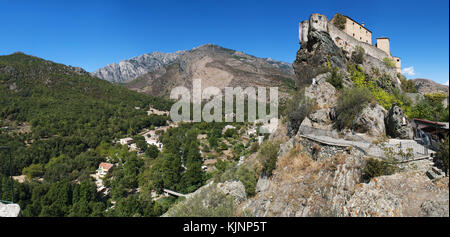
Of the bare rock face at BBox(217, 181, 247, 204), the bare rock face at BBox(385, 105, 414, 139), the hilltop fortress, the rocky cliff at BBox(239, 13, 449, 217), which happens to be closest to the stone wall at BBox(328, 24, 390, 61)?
the hilltop fortress

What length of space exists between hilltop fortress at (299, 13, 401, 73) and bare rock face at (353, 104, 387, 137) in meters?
8.89

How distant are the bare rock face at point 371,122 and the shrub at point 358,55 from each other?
25.6 ft

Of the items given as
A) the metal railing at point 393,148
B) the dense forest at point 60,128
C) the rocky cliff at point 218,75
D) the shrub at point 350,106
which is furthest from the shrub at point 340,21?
the rocky cliff at point 218,75

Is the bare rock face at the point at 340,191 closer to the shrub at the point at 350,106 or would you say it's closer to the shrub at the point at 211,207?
the shrub at the point at 211,207

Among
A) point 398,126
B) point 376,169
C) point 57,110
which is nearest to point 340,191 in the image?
point 376,169

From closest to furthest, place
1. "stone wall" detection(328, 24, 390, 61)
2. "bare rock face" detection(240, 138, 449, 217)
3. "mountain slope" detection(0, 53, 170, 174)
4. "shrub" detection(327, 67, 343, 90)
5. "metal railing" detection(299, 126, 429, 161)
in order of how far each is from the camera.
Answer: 1. "bare rock face" detection(240, 138, 449, 217)
2. "metal railing" detection(299, 126, 429, 161)
3. "shrub" detection(327, 67, 343, 90)
4. "stone wall" detection(328, 24, 390, 61)
5. "mountain slope" detection(0, 53, 170, 174)

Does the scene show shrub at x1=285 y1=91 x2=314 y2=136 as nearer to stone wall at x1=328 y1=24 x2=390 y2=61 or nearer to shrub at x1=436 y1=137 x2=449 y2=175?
stone wall at x1=328 y1=24 x2=390 y2=61

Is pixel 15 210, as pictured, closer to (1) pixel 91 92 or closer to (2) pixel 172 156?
(2) pixel 172 156

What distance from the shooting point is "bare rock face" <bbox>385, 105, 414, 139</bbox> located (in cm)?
959

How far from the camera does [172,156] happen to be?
43281mm

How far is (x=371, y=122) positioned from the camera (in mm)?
10625

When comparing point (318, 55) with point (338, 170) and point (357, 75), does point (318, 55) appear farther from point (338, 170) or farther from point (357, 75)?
point (338, 170)
